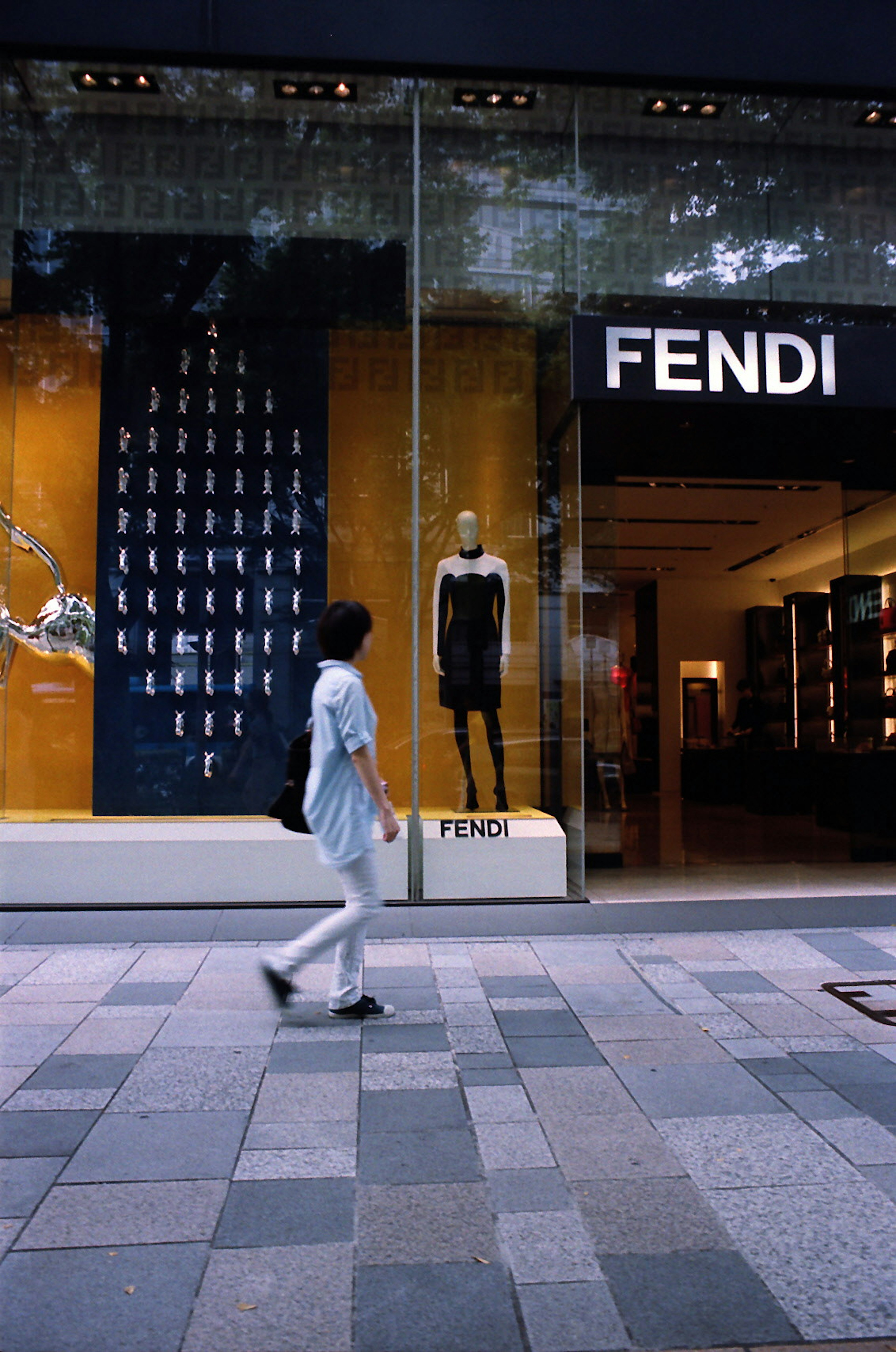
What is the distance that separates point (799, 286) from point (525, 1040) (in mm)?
5972

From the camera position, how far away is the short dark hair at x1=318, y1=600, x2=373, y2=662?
14.3 ft

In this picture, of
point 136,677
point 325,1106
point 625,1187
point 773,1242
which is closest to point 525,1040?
point 325,1106

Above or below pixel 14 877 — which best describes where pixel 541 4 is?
above

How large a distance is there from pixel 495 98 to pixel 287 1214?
7.14m

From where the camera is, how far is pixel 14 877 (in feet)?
21.1

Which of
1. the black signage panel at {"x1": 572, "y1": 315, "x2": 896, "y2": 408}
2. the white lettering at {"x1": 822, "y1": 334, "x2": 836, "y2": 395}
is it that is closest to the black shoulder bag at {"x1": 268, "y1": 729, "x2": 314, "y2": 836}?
the black signage panel at {"x1": 572, "y1": 315, "x2": 896, "y2": 408}

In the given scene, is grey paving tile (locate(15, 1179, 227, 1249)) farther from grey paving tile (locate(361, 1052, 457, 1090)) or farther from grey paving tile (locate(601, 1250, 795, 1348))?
grey paving tile (locate(601, 1250, 795, 1348))

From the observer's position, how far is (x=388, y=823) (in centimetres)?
434

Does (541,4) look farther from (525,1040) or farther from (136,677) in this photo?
(525,1040)

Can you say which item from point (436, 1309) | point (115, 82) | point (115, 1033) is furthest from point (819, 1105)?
point (115, 82)

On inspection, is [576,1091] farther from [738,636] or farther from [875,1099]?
[738,636]

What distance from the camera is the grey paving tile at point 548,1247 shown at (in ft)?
8.21

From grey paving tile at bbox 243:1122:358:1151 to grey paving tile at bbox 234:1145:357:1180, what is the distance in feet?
0.04

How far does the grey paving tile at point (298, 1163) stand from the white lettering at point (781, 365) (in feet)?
18.5
